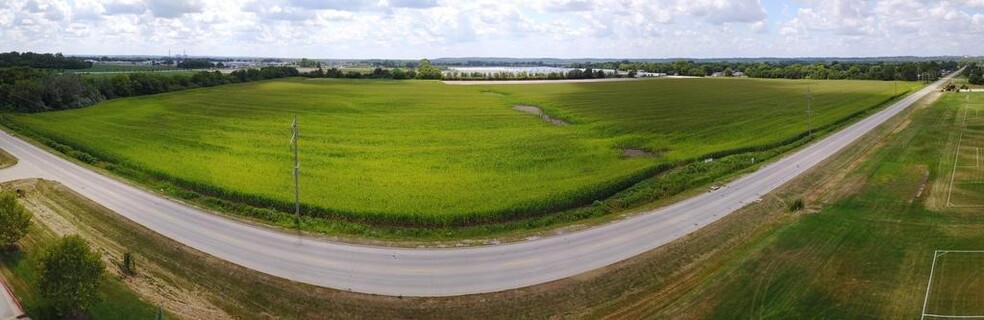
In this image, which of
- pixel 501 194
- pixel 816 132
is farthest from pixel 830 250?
pixel 816 132

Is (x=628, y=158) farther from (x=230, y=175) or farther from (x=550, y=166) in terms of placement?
(x=230, y=175)

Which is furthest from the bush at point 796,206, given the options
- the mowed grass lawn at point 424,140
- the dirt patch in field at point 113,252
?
the dirt patch in field at point 113,252

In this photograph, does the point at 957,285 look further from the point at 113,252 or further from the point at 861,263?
the point at 113,252

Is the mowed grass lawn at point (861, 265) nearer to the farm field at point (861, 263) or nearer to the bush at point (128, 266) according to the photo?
the farm field at point (861, 263)

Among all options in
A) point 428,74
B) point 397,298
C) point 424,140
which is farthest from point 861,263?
point 428,74

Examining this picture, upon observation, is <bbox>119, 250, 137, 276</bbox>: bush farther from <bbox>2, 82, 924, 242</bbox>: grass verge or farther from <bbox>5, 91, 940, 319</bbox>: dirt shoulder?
<bbox>2, 82, 924, 242</bbox>: grass verge

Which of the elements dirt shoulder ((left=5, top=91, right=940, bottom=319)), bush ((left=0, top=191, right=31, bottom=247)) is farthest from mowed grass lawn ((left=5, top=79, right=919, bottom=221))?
bush ((left=0, top=191, right=31, bottom=247))
